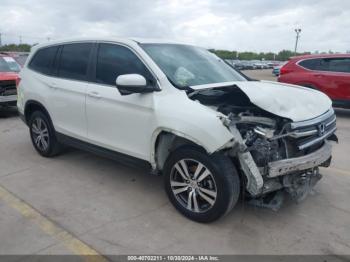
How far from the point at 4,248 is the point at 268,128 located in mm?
2739

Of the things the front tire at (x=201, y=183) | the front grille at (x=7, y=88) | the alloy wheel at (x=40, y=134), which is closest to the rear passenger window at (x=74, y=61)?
the alloy wheel at (x=40, y=134)

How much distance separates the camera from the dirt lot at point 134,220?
3271 mm

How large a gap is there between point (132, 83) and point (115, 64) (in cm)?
82

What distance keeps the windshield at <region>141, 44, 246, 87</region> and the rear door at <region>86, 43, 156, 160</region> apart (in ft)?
0.77

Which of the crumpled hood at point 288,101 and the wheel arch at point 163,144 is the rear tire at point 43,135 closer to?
the wheel arch at point 163,144

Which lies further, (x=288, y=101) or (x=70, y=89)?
(x=70, y=89)

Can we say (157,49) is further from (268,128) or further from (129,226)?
(129,226)

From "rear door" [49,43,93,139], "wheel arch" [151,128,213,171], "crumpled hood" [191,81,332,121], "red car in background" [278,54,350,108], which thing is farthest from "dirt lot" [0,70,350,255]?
"red car in background" [278,54,350,108]

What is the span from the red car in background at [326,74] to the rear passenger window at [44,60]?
7.46m

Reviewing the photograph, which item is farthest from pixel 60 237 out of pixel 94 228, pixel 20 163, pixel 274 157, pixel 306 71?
pixel 306 71

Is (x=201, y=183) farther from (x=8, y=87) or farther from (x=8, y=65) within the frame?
(x=8, y=65)

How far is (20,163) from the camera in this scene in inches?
218

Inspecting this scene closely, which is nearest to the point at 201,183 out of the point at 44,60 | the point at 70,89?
the point at 70,89

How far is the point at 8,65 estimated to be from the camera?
10.3 metres
